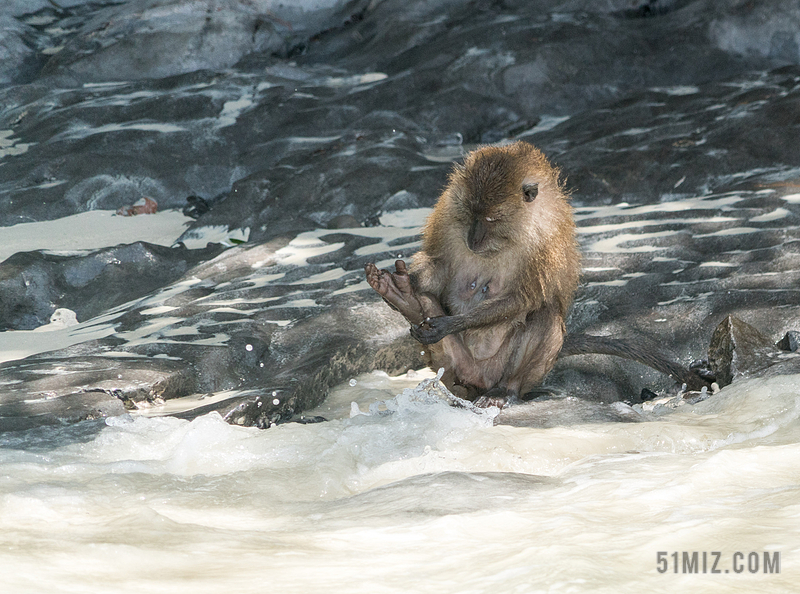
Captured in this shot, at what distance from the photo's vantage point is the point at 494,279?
13.4 ft

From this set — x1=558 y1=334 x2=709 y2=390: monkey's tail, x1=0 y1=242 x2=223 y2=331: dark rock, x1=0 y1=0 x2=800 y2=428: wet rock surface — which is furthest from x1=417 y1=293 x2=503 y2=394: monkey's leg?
x1=0 y1=242 x2=223 y2=331: dark rock

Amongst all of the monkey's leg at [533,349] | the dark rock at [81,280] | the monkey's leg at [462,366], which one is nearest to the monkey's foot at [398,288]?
the monkey's leg at [462,366]

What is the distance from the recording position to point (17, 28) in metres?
12.4

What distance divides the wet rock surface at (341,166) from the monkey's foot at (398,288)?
830 mm

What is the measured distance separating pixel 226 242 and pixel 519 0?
7599mm

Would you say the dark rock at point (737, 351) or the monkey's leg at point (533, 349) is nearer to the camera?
the monkey's leg at point (533, 349)

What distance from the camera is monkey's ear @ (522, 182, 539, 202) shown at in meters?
3.92

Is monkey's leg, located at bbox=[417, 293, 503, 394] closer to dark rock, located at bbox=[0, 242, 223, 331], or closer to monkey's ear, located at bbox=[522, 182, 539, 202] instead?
monkey's ear, located at bbox=[522, 182, 539, 202]

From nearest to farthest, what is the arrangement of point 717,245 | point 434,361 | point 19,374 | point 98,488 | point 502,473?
1. point 98,488
2. point 502,473
3. point 434,361
4. point 19,374
5. point 717,245

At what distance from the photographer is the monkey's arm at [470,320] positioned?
3883 millimetres

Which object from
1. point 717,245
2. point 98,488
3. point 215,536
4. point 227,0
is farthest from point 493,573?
point 227,0

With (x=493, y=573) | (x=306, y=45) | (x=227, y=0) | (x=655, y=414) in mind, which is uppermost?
(x=227, y=0)

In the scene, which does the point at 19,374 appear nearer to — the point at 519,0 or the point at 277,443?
the point at 277,443

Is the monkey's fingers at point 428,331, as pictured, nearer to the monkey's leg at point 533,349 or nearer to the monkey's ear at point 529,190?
the monkey's leg at point 533,349
